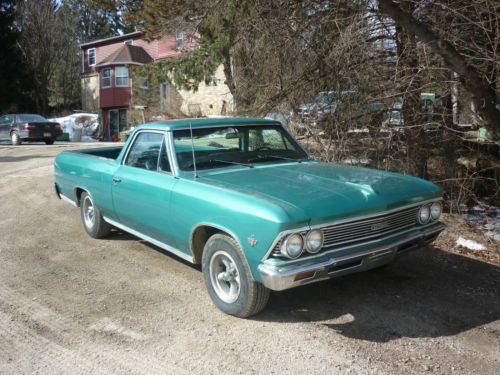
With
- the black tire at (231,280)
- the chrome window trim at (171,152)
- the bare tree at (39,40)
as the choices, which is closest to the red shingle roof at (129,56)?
the bare tree at (39,40)

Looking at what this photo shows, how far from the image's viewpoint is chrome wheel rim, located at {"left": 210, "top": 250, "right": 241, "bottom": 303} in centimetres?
397

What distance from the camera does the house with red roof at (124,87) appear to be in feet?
86.6

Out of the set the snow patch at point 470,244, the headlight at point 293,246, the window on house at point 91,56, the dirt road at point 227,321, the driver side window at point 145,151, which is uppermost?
the window on house at point 91,56

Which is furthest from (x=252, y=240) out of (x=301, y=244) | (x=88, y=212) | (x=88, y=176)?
(x=88, y=212)

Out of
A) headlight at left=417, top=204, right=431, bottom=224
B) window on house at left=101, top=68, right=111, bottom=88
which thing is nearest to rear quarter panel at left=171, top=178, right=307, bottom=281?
headlight at left=417, top=204, right=431, bottom=224

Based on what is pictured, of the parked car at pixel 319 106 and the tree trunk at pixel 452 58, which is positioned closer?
the tree trunk at pixel 452 58

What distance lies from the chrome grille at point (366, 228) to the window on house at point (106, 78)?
33.0 m

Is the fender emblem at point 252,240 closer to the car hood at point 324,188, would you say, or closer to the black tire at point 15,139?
the car hood at point 324,188

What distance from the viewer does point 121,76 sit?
1335 inches

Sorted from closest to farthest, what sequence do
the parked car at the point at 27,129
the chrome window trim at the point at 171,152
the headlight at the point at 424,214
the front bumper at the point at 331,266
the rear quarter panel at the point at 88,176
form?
the front bumper at the point at 331,266, the headlight at the point at 424,214, the chrome window trim at the point at 171,152, the rear quarter panel at the point at 88,176, the parked car at the point at 27,129

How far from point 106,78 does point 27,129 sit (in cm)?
1494

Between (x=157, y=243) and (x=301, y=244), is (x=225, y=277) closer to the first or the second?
(x=301, y=244)

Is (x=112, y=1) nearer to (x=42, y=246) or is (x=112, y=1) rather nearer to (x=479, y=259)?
(x=42, y=246)

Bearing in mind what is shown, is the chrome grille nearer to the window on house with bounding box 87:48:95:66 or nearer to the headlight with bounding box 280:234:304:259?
the headlight with bounding box 280:234:304:259
